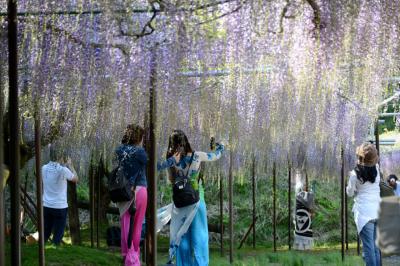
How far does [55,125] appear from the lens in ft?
23.4

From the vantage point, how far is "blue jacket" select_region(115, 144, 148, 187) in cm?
571

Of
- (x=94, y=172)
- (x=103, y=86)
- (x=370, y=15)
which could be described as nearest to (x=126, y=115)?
(x=103, y=86)

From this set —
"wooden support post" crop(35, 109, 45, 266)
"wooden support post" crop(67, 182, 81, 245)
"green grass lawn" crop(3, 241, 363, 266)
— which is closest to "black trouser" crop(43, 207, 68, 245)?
"green grass lawn" crop(3, 241, 363, 266)

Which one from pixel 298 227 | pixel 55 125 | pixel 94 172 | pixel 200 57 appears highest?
pixel 200 57

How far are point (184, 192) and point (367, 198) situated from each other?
4.55ft

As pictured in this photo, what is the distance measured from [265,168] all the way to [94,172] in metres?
3.13

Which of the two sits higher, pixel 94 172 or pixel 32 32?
pixel 32 32

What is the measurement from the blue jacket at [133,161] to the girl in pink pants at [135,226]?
3.9 inches

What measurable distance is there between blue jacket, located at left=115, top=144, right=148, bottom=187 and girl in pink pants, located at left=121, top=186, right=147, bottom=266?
0.33 ft

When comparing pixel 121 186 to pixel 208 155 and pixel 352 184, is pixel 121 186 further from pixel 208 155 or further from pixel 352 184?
pixel 352 184

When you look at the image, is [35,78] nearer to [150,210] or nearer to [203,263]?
[150,210]

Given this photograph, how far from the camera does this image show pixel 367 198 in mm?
5750

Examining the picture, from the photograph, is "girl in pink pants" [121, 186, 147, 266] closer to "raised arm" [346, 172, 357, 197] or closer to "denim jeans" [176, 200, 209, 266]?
"denim jeans" [176, 200, 209, 266]

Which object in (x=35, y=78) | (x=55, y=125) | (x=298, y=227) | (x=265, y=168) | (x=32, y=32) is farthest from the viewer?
(x=265, y=168)
